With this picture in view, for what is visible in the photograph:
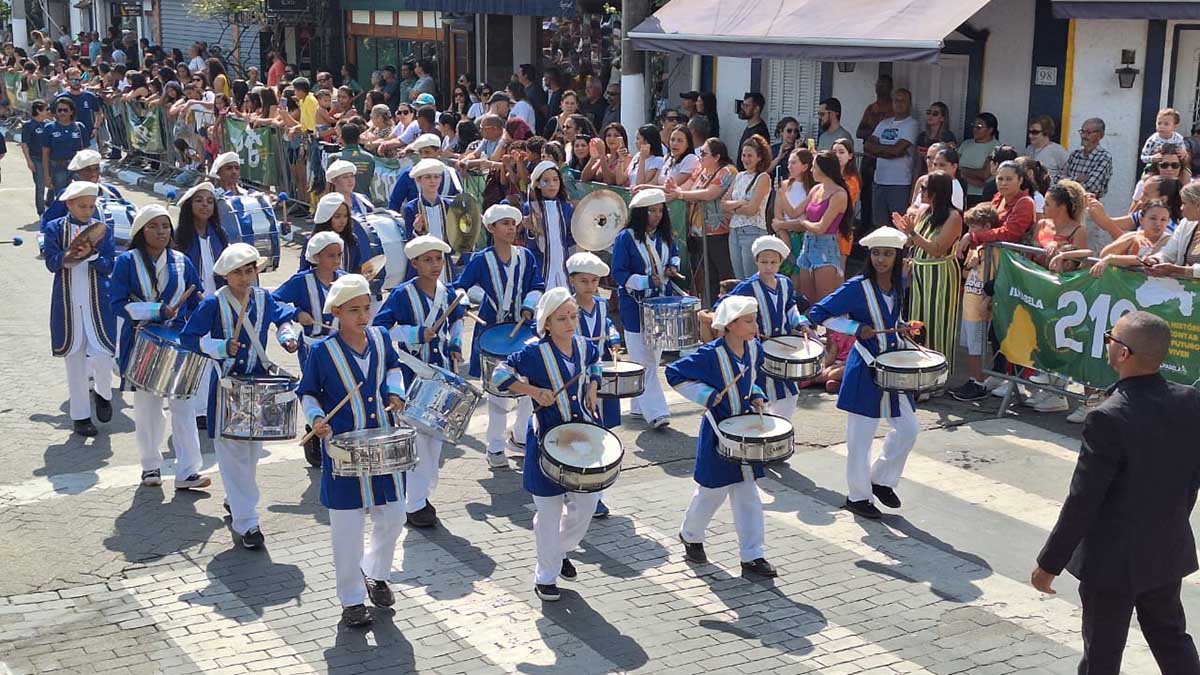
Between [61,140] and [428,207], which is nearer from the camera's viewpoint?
[428,207]

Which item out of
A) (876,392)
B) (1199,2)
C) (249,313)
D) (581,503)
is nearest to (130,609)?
(249,313)

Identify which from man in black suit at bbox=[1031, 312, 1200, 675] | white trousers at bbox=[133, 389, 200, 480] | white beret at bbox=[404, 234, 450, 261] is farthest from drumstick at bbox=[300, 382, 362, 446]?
man in black suit at bbox=[1031, 312, 1200, 675]

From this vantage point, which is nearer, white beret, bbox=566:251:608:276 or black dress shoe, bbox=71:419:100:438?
white beret, bbox=566:251:608:276

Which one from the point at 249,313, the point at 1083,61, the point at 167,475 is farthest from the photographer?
the point at 1083,61

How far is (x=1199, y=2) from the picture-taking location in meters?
13.6

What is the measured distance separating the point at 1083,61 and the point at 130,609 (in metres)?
11.4

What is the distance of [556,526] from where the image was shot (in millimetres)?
8125

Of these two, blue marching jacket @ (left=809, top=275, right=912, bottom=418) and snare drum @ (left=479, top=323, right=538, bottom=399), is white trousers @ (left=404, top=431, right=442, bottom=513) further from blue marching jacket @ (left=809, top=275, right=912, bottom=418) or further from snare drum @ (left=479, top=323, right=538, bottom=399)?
blue marching jacket @ (left=809, top=275, right=912, bottom=418)

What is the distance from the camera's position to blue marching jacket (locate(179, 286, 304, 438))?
8.86 metres

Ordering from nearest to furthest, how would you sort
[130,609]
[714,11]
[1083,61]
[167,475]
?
[130,609], [167,475], [1083,61], [714,11]

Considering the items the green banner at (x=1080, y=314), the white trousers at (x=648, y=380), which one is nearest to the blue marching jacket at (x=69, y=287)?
the white trousers at (x=648, y=380)

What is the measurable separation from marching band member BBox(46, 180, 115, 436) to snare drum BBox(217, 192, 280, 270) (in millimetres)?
1120

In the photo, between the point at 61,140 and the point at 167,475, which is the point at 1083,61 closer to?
the point at 167,475

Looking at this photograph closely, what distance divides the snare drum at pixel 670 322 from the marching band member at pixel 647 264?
0.15m
